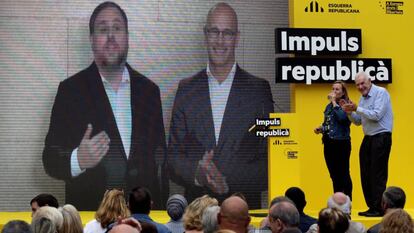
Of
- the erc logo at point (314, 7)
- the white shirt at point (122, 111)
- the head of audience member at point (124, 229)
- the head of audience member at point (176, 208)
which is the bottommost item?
the head of audience member at point (176, 208)

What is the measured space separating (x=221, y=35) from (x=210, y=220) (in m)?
6.63

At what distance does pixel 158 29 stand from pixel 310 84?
7.56 ft

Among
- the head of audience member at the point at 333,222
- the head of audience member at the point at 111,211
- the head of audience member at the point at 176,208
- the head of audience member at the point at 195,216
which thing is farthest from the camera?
the head of audience member at the point at 176,208

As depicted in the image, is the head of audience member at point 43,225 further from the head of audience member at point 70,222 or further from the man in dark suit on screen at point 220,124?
the man in dark suit on screen at point 220,124

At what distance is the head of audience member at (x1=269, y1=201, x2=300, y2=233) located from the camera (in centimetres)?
509

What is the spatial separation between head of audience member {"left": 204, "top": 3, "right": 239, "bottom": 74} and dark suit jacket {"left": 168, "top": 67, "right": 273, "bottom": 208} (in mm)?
225

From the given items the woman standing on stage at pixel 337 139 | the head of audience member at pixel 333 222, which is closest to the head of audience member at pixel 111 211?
the head of audience member at pixel 333 222

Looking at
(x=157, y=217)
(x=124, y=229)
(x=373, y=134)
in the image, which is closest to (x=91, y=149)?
(x=157, y=217)

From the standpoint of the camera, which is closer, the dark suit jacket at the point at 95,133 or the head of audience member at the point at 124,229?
the head of audience member at the point at 124,229

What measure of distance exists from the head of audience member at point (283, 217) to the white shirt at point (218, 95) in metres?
6.41

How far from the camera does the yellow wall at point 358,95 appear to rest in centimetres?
1080

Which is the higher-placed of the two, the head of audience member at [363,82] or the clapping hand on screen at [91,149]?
the head of audience member at [363,82]

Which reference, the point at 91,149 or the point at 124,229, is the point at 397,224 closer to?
the point at 124,229

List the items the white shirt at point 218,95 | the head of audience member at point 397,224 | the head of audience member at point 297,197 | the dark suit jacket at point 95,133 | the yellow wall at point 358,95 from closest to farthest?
1. the head of audience member at point 397,224
2. the head of audience member at point 297,197
3. the yellow wall at point 358,95
4. the dark suit jacket at point 95,133
5. the white shirt at point 218,95
